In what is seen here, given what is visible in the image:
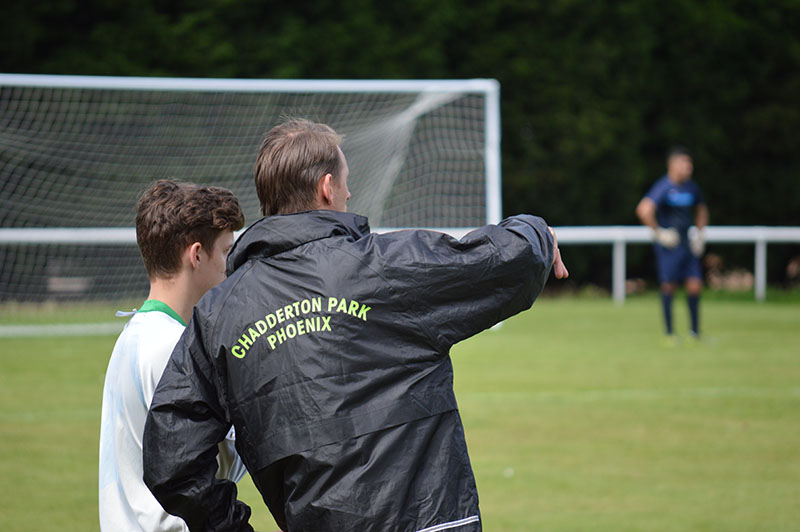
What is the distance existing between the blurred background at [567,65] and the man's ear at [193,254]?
15260 mm

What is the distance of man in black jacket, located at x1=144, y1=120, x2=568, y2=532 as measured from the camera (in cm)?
219

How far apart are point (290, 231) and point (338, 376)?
1.16 ft

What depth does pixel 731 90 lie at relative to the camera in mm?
21609

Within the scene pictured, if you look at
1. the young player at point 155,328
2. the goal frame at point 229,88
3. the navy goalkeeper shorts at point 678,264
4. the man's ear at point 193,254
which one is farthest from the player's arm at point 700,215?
the man's ear at point 193,254

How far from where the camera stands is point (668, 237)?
1238 cm

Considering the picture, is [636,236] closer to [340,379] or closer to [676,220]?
[676,220]

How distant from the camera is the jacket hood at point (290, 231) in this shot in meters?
2.28

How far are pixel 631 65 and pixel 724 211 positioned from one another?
4013 millimetres

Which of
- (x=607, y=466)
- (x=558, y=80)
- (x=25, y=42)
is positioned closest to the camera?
(x=607, y=466)

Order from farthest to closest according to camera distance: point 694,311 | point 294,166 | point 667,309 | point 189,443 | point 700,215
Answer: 1. point 700,215
2. point 667,309
3. point 694,311
4. point 294,166
5. point 189,443

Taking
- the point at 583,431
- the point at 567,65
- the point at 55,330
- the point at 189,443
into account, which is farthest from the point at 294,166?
the point at 567,65

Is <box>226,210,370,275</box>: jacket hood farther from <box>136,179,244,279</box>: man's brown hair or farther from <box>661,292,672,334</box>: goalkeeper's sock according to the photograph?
<box>661,292,672,334</box>: goalkeeper's sock

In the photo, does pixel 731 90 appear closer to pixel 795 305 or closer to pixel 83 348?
pixel 795 305

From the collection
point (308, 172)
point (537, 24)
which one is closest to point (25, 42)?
point (537, 24)
